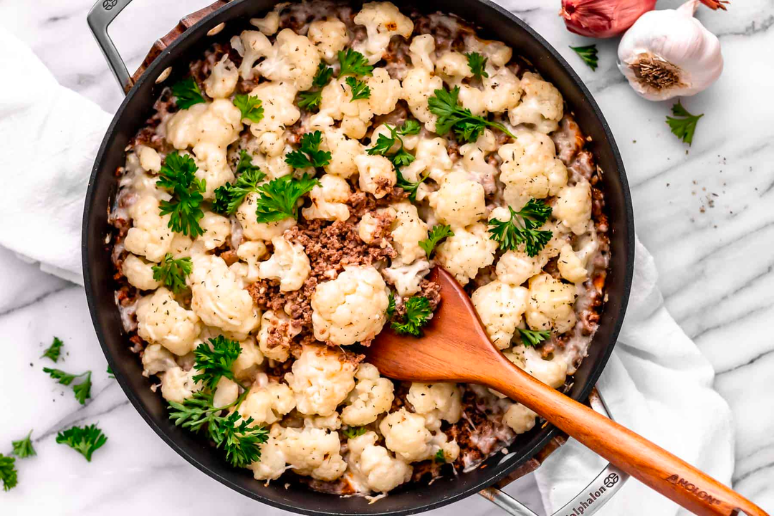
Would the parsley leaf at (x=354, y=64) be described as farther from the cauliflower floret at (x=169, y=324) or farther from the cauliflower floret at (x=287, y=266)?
the cauliflower floret at (x=169, y=324)

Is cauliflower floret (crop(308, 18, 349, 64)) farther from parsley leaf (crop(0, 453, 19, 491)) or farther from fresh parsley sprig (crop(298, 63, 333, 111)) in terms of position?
parsley leaf (crop(0, 453, 19, 491))

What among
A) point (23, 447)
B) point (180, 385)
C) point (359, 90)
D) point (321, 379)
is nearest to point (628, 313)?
point (321, 379)

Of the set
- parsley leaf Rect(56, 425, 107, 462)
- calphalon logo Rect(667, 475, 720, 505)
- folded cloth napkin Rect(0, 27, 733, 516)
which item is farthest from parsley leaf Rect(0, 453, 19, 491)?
calphalon logo Rect(667, 475, 720, 505)

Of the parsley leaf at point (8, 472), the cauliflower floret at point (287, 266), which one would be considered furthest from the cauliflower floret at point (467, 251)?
the parsley leaf at point (8, 472)

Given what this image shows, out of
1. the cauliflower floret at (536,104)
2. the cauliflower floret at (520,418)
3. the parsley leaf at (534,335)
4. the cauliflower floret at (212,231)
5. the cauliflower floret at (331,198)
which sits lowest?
the cauliflower floret at (520,418)

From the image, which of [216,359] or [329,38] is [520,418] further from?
[329,38]

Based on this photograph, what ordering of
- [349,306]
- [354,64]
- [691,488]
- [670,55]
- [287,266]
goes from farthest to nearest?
[670,55]
[354,64]
[287,266]
[349,306]
[691,488]

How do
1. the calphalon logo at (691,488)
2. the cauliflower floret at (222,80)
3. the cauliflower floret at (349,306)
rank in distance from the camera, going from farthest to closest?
the cauliflower floret at (222,80)
the cauliflower floret at (349,306)
the calphalon logo at (691,488)

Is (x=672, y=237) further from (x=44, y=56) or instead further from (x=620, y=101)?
(x=44, y=56)
